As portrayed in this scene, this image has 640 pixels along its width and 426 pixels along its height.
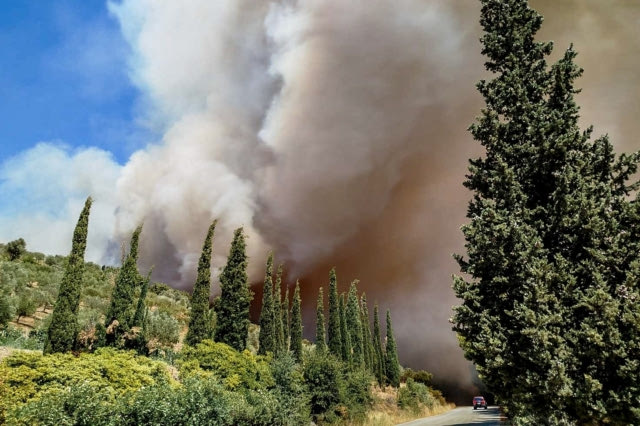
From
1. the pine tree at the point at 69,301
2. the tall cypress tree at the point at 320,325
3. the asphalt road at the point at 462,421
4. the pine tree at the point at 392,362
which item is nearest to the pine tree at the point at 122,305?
the pine tree at the point at 69,301

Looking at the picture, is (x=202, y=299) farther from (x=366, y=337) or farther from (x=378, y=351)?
(x=378, y=351)

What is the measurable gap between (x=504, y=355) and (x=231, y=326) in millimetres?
19630

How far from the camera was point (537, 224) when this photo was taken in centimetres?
972

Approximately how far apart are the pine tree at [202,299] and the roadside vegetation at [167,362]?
0.07 m

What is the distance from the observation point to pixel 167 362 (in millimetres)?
24641

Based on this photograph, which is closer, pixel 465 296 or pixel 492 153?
pixel 465 296

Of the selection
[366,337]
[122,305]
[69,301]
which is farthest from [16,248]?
[366,337]

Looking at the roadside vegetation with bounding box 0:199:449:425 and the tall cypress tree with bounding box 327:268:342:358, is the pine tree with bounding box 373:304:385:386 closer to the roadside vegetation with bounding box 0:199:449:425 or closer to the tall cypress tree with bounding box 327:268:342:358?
the roadside vegetation with bounding box 0:199:449:425

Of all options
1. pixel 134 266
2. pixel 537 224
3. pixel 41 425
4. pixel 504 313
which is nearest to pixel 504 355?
pixel 504 313

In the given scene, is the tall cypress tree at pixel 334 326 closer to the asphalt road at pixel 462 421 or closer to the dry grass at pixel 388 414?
the dry grass at pixel 388 414

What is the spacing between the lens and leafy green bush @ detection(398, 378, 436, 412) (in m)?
41.1

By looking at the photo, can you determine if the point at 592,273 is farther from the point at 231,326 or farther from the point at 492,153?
the point at 231,326

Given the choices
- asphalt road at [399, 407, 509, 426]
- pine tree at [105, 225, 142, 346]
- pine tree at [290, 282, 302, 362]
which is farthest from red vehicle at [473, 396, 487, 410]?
pine tree at [105, 225, 142, 346]

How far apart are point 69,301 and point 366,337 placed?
44252 mm
